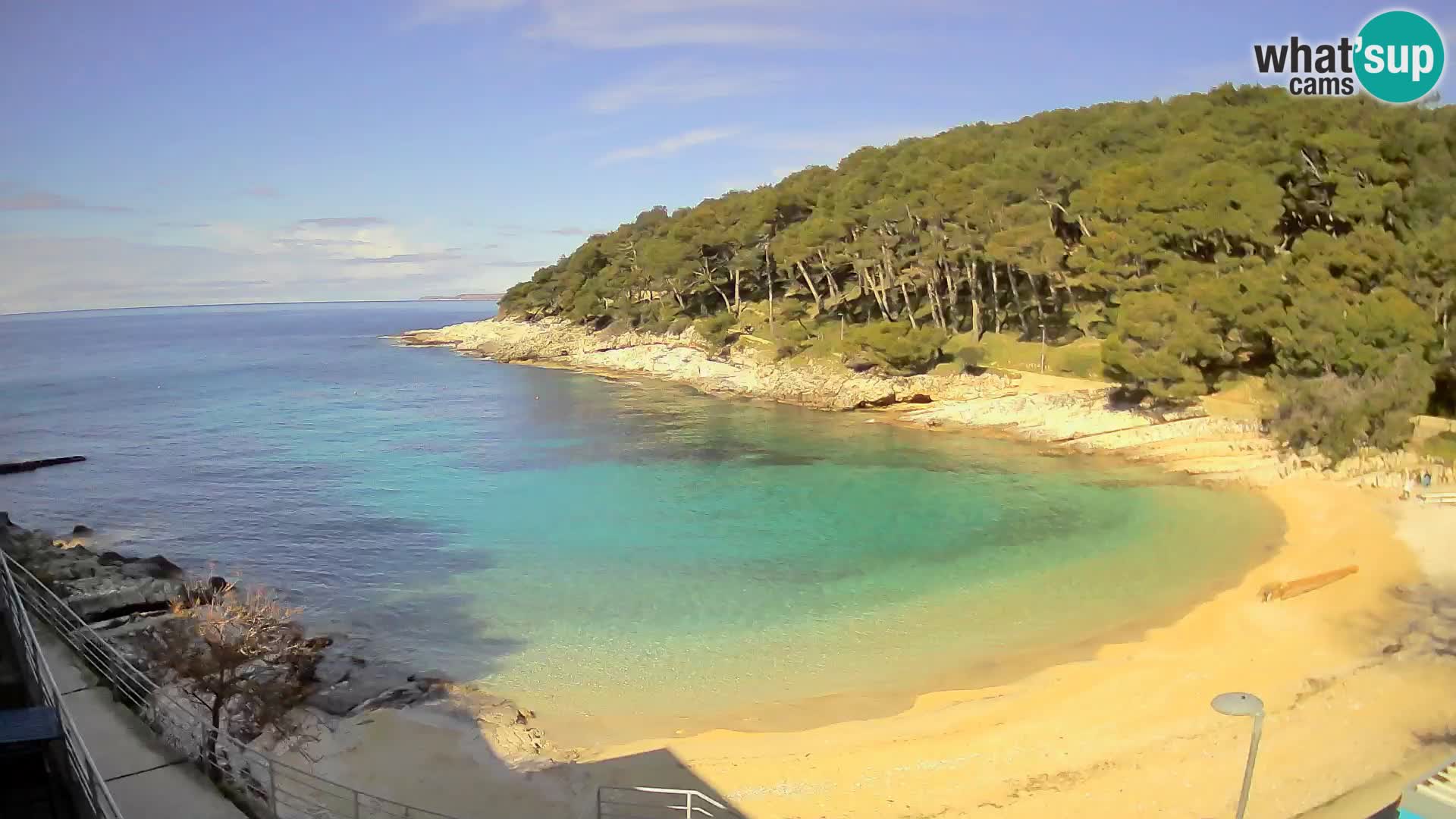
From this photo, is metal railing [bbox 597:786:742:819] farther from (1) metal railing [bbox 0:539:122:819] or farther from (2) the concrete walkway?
(1) metal railing [bbox 0:539:122:819]

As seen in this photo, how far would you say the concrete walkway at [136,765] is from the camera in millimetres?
7602

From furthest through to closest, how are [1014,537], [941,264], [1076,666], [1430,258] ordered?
[941,264] < [1430,258] < [1014,537] < [1076,666]

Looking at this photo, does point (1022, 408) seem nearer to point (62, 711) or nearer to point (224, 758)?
point (224, 758)

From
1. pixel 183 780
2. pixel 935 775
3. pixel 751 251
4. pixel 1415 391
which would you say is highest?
pixel 751 251

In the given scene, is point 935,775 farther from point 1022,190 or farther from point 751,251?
point 751,251

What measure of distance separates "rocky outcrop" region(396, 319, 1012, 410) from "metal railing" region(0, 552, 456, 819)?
32.8 metres

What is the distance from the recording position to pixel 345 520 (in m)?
25.7

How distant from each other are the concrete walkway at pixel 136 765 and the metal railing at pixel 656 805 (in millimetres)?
4200

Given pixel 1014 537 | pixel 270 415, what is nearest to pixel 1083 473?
pixel 1014 537

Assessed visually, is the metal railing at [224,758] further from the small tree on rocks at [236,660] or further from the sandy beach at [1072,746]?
the sandy beach at [1072,746]

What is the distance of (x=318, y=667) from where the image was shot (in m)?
14.9

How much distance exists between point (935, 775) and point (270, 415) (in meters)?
46.8

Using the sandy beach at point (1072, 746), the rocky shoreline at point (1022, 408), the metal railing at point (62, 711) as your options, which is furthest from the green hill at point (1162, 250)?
the metal railing at point (62, 711)

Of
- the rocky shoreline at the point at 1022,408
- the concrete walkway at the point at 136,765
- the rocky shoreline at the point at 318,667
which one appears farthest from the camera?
the rocky shoreline at the point at 1022,408
